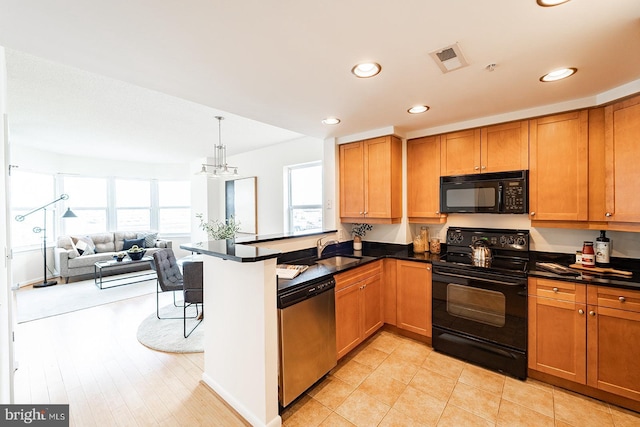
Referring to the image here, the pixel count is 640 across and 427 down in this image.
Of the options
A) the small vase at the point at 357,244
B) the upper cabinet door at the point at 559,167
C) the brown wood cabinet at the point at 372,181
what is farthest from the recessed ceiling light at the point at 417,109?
the small vase at the point at 357,244

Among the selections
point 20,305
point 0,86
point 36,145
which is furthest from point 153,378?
point 36,145

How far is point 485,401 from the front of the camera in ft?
6.60

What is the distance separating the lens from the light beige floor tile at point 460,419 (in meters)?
1.80

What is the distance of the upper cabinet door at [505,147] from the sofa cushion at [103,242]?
7.62m

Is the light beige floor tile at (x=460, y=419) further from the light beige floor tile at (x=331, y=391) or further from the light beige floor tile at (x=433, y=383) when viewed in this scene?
the light beige floor tile at (x=331, y=391)

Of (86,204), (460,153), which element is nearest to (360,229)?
(460,153)

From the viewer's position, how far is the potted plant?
3495 mm

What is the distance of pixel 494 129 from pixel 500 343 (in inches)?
81.5

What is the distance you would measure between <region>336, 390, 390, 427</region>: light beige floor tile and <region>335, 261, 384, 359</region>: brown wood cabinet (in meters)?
0.43

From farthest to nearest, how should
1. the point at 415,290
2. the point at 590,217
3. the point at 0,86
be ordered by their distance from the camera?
the point at 415,290, the point at 590,217, the point at 0,86

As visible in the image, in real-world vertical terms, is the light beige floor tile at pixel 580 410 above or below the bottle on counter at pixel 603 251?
below

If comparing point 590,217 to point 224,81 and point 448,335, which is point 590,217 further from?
point 224,81

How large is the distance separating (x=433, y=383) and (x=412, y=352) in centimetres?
47

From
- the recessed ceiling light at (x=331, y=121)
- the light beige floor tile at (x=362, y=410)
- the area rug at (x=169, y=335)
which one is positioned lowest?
the light beige floor tile at (x=362, y=410)
